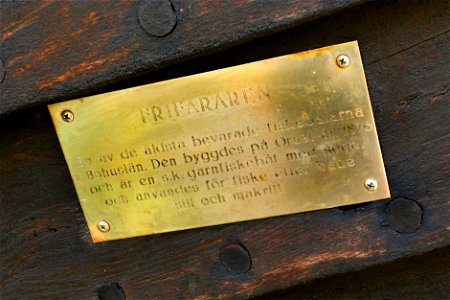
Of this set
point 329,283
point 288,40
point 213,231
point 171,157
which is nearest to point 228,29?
point 288,40

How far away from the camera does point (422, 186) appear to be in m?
0.72

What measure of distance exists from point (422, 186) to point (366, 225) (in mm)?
93

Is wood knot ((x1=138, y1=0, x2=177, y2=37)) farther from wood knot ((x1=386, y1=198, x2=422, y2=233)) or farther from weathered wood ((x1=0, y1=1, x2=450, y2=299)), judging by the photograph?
wood knot ((x1=386, y1=198, x2=422, y2=233))

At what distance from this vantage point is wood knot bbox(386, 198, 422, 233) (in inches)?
28.5

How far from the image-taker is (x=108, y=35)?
27.0 inches

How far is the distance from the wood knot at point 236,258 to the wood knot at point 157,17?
0.33 m

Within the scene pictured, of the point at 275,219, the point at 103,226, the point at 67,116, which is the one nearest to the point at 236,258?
the point at 275,219

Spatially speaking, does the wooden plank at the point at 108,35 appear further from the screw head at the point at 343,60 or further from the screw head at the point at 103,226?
the screw head at the point at 103,226

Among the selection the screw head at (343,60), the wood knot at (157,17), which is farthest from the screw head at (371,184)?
the wood knot at (157,17)

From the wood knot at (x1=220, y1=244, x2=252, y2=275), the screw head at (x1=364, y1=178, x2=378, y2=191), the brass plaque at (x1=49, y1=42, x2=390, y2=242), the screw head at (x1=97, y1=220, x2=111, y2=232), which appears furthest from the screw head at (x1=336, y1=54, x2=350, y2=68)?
the screw head at (x1=97, y1=220, x2=111, y2=232)

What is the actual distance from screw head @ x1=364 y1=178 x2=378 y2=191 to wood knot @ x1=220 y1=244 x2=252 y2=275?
200 mm

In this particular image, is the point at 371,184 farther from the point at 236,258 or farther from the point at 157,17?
the point at 157,17

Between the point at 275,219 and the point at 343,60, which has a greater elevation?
the point at 343,60

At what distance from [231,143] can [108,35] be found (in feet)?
0.70
